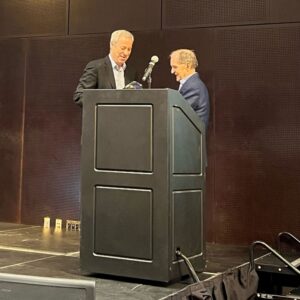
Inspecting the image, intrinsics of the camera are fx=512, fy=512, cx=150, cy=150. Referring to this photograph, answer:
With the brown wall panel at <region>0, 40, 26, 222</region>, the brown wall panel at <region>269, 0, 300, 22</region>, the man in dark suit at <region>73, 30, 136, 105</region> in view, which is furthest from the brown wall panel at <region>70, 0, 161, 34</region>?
the man in dark suit at <region>73, 30, 136, 105</region>

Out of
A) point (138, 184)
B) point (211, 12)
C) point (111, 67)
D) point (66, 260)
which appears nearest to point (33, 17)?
point (211, 12)

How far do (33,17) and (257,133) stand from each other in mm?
2456

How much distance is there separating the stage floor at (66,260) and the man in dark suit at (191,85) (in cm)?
96

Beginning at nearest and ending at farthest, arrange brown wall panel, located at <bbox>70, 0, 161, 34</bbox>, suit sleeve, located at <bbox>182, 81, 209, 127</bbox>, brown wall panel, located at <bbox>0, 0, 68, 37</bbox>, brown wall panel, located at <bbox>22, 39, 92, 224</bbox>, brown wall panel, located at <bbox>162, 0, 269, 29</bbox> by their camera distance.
A: suit sleeve, located at <bbox>182, 81, 209, 127</bbox> → brown wall panel, located at <bbox>162, 0, 269, 29</bbox> → brown wall panel, located at <bbox>70, 0, 161, 34</bbox> → brown wall panel, located at <bbox>22, 39, 92, 224</bbox> → brown wall panel, located at <bbox>0, 0, 68, 37</bbox>

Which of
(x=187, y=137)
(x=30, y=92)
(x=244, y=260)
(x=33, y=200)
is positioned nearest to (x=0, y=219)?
(x=33, y=200)

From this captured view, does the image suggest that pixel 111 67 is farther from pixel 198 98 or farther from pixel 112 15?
pixel 112 15

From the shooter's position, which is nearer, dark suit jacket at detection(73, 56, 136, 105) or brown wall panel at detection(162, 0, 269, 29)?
dark suit jacket at detection(73, 56, 136, 105)

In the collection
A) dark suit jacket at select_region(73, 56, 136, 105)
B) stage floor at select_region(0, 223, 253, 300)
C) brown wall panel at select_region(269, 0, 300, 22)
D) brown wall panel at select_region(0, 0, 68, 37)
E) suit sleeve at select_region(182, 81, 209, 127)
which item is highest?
brown wall panel at select_region(0, 0, 68, 37)

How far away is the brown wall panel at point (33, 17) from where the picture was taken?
4.89 m

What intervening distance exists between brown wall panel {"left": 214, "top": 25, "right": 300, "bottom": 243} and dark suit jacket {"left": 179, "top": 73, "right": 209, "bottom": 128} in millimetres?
1155

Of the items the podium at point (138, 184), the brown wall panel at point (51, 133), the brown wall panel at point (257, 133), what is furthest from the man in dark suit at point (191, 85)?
the brown wall panel at point (51, 133)

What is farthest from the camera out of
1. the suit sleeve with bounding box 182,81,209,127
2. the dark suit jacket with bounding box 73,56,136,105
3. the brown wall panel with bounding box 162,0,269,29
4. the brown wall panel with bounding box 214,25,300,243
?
the brown wall panel with bounding box 162,0,269,29

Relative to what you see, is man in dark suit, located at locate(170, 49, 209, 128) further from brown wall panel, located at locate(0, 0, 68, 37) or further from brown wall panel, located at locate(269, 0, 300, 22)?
brown wall panel, located at locate(0, 0, 68, 37)

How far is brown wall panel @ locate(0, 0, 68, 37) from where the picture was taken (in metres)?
4.89
